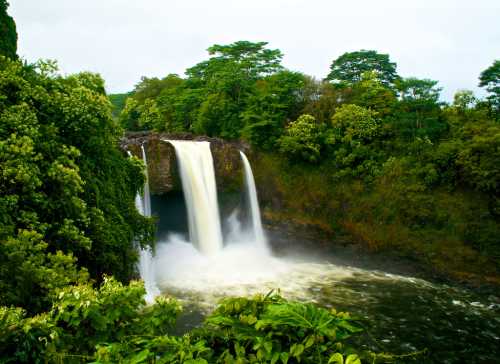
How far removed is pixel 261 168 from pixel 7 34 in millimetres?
13703

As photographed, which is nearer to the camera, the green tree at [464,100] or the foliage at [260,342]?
the foliage at [260,342]

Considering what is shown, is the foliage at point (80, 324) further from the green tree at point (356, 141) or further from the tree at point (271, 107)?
the tree at point (271, 107)

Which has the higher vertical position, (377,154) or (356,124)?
(356,124)

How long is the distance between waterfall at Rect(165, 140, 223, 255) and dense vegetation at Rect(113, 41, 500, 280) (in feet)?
12.0

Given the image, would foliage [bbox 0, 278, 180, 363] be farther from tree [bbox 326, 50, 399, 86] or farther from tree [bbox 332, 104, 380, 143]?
tree [bbox 326, 50, 399, 86]

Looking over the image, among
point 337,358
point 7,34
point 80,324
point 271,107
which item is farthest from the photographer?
point 271,107

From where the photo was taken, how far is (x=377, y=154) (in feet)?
70.8

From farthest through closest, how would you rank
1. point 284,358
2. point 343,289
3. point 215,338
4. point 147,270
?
point 343,289
point 147,270
point 215,338
point 284,358

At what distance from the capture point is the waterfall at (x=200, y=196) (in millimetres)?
19281

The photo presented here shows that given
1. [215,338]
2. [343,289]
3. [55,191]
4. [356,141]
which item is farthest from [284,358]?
[356,141]

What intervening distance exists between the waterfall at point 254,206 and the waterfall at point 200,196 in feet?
7.63

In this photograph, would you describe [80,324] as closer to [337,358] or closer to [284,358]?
[284,358]

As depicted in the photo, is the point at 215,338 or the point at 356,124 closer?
the point at 215,338

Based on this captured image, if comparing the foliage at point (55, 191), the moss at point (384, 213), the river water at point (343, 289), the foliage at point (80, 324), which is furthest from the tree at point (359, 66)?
the foliage at point (80, 324)
